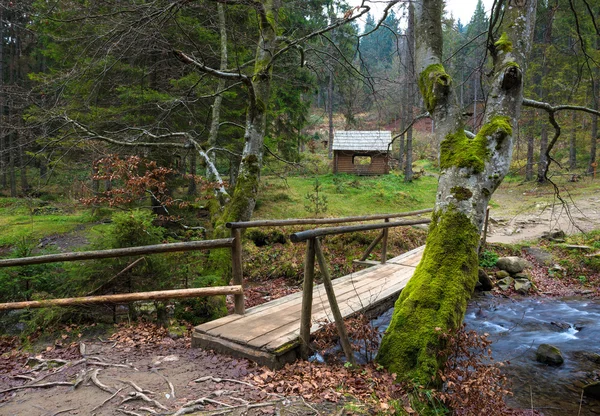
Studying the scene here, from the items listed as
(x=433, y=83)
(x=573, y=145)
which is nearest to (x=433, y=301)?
(x=433, y=83)

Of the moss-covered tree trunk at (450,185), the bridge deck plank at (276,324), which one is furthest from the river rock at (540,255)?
the moss-covered tree trunk at (450,185)

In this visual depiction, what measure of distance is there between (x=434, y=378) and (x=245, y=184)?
440 cm

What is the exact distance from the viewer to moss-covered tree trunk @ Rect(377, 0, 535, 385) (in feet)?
11.4

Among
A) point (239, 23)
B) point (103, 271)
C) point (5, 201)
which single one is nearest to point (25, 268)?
point (103, 271)

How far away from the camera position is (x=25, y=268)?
16.6ft

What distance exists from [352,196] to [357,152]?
29.3 feet

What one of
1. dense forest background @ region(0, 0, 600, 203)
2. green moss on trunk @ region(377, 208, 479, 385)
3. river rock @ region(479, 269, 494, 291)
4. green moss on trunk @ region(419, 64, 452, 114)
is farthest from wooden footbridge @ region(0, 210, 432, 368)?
river rock @ region(479, 269, 494, 291)

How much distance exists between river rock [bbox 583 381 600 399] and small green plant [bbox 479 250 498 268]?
5.88 m

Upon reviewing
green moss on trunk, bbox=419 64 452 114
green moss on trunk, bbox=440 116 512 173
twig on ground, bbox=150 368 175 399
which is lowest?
twig on ground, bbox=150 368 175 399

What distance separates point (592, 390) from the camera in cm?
431

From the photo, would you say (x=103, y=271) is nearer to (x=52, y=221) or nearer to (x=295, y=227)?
(x=295, y=227)

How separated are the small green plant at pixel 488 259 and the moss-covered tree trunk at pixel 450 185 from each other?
6.85m

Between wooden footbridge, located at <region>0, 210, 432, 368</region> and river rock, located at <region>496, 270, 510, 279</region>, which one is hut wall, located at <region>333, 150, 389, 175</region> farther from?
wooden footbridge, located at <region>0, 210, 432, 368</region>

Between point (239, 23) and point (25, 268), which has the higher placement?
point (239, 23)
